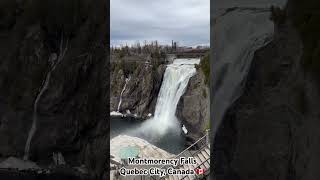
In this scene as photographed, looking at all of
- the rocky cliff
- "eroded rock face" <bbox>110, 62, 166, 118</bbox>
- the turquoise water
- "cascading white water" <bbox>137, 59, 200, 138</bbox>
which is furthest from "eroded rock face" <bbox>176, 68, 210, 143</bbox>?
"eroded rock face" <bbox>110, 62, 166, 118</bbox>

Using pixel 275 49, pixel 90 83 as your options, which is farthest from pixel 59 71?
pixel 275 49

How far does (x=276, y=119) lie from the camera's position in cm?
302

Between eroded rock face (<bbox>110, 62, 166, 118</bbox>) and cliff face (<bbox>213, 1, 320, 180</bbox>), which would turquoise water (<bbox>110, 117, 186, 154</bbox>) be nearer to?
eroded rock face (<bbox>110, 62, 166, 118</bbox>)

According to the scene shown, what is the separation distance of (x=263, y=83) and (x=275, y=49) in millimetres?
244

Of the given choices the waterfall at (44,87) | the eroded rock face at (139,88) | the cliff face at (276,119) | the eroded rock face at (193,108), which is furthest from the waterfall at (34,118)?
the eroded rock face at (139,88)

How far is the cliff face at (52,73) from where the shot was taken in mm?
3223

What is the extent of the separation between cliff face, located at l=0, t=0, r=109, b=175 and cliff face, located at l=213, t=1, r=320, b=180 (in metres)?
0.99

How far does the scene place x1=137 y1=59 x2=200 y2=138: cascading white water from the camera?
19.3 meters

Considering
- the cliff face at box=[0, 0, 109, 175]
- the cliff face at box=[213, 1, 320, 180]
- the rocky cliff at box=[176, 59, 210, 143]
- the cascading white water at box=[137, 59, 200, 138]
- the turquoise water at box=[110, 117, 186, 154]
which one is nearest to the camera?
the cliff face at box=[213, 1, 320, 180]

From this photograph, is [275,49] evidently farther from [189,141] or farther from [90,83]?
[189,141]

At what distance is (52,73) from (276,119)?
63.8 inches

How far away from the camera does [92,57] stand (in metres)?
3.26

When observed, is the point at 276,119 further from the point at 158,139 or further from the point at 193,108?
the point at 158,139

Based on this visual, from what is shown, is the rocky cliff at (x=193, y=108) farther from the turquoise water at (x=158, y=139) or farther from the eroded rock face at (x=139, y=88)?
the eroded rock face at (x=139, y=88)
